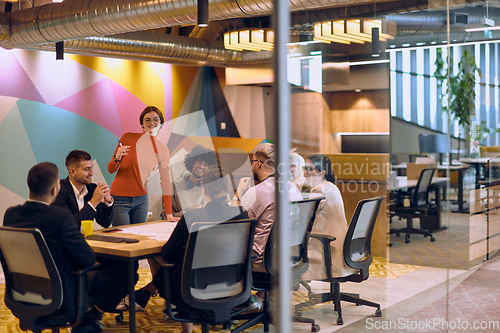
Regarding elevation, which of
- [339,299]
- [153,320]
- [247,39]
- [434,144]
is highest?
[247,39]

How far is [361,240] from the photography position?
123 inches

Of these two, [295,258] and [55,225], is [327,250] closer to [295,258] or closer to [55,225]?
[295,258]

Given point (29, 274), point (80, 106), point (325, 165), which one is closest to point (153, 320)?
point (29, 274)

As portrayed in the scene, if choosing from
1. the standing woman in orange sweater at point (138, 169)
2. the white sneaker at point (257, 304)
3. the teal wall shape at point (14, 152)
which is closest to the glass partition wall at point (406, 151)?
the white sneaker at point (257, 304)

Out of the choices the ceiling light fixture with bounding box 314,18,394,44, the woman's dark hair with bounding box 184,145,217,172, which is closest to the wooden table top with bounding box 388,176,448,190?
the ceiling light fixture with bounding box 314,18,394,44

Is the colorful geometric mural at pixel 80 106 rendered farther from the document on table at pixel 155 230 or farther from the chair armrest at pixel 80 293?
the chair armrest at pixel 80 293

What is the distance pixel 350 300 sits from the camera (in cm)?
294

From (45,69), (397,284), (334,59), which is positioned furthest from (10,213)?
(45,69)

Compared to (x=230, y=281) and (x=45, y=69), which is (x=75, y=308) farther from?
(x=45, y=69)

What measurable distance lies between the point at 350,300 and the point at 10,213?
201cm

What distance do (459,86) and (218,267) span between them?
1923 mm

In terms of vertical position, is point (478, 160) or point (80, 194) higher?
point (478, 160)

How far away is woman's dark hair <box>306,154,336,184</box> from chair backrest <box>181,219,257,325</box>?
53cm

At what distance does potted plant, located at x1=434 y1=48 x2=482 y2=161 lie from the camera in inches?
107
